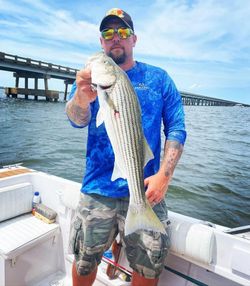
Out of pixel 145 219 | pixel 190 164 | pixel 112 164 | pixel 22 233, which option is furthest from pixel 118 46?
pixel 190 164

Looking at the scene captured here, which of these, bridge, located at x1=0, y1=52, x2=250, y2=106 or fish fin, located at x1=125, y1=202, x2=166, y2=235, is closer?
fish fin, located at x1=125, y1=202, x2=166, y2=235

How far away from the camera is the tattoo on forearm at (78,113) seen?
289 cm

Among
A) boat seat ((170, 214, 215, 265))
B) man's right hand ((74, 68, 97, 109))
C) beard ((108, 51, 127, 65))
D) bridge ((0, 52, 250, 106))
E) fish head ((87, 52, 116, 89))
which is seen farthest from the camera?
bridge ((0, 52, 250, 106))

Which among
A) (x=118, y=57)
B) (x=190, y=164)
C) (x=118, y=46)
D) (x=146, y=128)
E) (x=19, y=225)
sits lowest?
(x=190, y=164)

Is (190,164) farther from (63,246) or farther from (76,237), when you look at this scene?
(76,237)

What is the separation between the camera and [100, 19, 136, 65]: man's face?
3.03 m

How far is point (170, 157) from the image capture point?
2996 millimetres

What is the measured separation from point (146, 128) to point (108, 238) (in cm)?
126

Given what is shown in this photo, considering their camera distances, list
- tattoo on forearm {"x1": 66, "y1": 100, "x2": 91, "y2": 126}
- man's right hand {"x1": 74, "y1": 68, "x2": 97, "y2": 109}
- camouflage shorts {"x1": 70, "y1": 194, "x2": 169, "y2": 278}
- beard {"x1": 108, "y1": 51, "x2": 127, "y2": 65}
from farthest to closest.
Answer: beard {"x1": 108, "y1": 51, "x2": 127, "y2": 65} < camouflage shorts {"x1": 70, "y1": 194, "x2": 169, "y2": 278} < tattoo on forearm {"x1": 66, "y1": 100, "x2": 91, "y2": 126} < man's right hand {"x1": 74, "y1": 68, "x2": 97, "y2": 109}

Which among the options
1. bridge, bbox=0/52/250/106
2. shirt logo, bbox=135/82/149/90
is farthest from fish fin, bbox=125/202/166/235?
bridge, bbox=0/52/250/106

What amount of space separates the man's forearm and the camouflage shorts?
0.43m

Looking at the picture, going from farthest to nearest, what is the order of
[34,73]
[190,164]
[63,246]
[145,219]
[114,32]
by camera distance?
1. [34,73]
2. [190,164]
3. [63,246]
4. [114,32]
5. [145,219]

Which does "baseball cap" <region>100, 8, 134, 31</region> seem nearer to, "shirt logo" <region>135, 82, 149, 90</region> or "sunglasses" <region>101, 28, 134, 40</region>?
"sunglasses" <region>101, 28, 134, 40</region>

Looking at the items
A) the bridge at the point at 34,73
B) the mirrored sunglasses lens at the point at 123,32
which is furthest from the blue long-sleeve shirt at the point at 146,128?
the bridge at the point at 34,73
